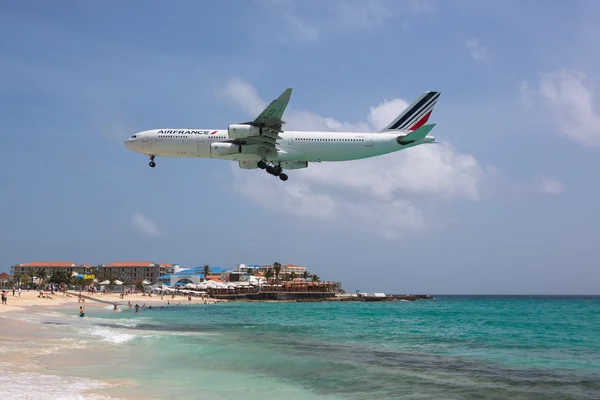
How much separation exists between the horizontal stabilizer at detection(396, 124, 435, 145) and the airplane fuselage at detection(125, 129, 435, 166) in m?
0.15

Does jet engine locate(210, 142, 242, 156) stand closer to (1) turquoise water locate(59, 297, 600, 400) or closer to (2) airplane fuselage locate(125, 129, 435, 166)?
(2) airplane fuselage locate(125, 129, 435, 166)

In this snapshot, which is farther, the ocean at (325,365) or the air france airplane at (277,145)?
the air france airplane at (277,145)

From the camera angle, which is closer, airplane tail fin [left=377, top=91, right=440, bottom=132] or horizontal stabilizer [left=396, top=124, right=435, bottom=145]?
horizontal stabilizer [left=396, top=124, right=435, bottom=145]

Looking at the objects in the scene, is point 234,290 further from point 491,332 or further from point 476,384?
point 476,384

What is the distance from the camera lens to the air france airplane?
3766 cm

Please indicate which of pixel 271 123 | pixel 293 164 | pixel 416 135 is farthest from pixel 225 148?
pixel 416 135

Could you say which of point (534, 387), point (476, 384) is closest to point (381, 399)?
point (476, 384)

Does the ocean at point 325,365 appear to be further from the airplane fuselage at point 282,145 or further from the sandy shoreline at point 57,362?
the airplane fuselage at point 282,145

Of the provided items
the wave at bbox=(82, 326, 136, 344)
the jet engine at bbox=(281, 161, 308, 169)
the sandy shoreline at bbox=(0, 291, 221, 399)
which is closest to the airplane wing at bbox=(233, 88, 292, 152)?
the jet engine at bbox=(281, 161, 308, 169)

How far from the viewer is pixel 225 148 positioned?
37.6 metres

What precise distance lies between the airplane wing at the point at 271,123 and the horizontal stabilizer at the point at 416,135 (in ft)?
27.8

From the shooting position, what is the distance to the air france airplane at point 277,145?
37.7m

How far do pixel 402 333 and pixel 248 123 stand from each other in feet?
62.7

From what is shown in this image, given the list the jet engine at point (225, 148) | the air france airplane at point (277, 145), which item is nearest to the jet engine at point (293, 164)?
the air france airplane at point (277, 145)
